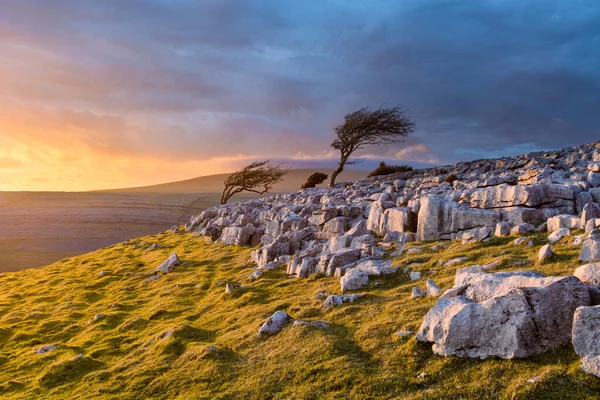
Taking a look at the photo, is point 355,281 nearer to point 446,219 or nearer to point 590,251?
point 446,219

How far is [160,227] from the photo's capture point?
2682 inches

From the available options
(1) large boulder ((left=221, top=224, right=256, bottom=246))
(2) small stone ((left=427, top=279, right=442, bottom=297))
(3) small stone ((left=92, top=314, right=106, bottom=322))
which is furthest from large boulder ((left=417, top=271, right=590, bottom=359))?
(1) large boulder ((left=221, top=224, right=256, bottom=246))

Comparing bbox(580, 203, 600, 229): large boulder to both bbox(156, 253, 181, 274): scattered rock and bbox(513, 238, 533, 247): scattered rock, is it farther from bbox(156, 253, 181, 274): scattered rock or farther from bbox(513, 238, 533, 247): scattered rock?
bbox(156, 253, 181, 274): scattered rock

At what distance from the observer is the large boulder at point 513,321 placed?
7.50 meters

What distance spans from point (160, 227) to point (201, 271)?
48.4 metres

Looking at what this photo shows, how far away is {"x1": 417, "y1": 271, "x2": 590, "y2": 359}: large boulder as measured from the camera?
750cm

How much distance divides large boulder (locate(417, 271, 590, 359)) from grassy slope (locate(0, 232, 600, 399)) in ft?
0.74

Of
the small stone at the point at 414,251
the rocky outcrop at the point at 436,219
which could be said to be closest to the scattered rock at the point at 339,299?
the rocky outcrop at the point at 436,219

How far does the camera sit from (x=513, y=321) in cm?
760

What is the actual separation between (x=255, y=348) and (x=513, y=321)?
6.61 meters

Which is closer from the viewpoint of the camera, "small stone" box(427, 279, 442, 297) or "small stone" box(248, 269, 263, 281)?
"small stone" box(427, 279, 442, 297)

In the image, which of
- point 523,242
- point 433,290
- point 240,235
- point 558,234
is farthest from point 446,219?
point 240,235

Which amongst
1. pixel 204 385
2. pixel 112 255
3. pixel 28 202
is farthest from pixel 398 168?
pixel 28 202

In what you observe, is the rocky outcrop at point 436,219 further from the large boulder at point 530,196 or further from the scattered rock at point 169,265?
the scattered rock at point 169,265
